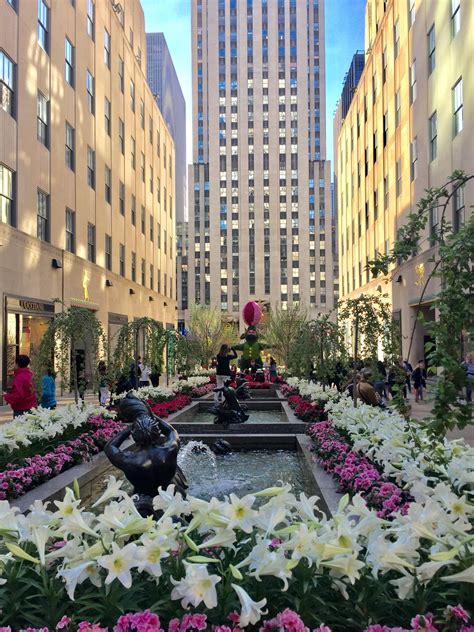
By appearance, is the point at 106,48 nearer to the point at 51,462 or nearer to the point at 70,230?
the point at 70,230

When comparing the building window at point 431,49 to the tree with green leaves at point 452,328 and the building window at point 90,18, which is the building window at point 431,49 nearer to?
the building window at point 90,18

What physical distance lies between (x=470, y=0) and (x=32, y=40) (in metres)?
16.8

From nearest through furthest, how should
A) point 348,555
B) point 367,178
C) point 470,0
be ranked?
1. point 348,555
2. point 470,0
3. point 367,178

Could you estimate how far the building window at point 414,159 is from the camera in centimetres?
2744

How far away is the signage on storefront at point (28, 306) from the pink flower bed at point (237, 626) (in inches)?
702

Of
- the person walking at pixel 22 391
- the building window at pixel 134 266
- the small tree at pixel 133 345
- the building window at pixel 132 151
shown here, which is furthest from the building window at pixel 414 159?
the person walking at pixel 22 391

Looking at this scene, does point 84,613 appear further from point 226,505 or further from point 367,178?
point 367,178

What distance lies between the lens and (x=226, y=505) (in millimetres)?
2818

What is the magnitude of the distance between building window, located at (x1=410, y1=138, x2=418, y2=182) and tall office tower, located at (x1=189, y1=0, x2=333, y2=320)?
7918 centimetres

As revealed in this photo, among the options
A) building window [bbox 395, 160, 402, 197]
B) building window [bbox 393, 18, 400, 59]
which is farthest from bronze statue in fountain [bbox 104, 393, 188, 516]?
building window [bbox 393, 18, 400, 59]

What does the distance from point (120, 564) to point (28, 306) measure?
62.5ft

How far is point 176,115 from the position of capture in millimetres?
156750

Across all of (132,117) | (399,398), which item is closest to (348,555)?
(399,398)

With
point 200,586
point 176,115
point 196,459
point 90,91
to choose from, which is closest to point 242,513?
point 200,586
